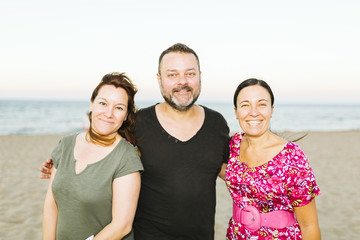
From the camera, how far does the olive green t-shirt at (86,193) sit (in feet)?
7.36

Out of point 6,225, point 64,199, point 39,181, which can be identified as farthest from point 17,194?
point 64,199

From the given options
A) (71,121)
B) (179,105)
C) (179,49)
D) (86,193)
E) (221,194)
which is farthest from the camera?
(71,121)

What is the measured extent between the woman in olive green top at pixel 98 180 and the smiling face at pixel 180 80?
67 centimetres

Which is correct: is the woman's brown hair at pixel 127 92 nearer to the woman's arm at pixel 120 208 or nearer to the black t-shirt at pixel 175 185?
the black t-shirt at pixel 175 185

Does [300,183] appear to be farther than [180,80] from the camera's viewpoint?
No

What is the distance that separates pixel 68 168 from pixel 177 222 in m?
1.18

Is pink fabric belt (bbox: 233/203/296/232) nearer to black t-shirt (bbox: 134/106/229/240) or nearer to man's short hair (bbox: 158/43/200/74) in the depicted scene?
black t-shirt (bbox: 134/106/229/240)

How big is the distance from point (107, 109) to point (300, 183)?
1.74 m

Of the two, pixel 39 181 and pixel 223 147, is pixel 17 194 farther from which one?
pixel 223 147

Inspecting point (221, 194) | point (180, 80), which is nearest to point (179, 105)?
point (180, 80)

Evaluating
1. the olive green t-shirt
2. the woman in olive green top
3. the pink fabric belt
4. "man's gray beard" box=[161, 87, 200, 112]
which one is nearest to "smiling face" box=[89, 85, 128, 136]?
the woman in olive green top

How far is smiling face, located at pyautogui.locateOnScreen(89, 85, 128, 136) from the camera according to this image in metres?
2.49

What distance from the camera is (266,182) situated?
8.18 feet

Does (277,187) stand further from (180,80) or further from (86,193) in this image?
(86,193)
